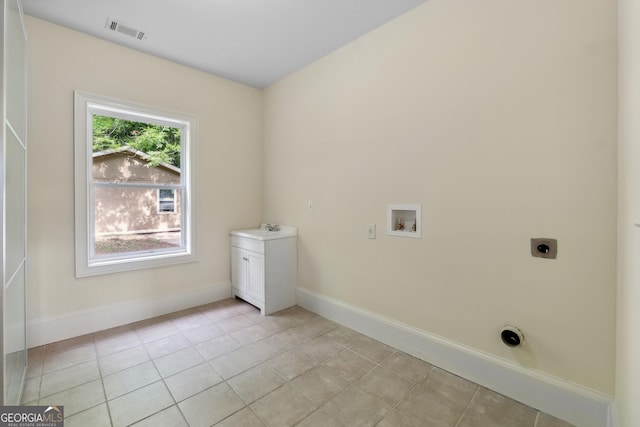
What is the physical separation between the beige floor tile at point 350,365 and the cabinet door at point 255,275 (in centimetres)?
112

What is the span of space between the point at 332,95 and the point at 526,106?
5.51ft

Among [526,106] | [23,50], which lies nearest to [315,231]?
[526,106]

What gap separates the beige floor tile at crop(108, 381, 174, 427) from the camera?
5.04 feet

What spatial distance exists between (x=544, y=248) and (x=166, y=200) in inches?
134

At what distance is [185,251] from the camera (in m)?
3.18

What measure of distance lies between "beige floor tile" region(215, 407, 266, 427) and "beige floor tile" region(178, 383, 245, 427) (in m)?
0.03

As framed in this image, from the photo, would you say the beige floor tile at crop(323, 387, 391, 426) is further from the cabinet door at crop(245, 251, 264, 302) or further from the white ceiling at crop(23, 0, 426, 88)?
the white ceiling at crop(23, 0, 426, 88)

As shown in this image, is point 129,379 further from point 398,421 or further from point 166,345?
point 398,421

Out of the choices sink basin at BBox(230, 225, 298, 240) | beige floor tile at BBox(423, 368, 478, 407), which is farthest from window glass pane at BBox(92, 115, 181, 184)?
beige floor tile at BBox(423, 368, 478, 407)

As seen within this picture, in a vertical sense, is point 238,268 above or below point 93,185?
below

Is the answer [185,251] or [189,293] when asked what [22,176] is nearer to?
[185,251]

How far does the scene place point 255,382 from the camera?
1.85 metres

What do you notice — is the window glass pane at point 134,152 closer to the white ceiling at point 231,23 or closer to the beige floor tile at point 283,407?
the white ceiling at point 231,23

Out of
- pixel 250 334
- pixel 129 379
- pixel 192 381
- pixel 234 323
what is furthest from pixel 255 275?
pixel 129 379
